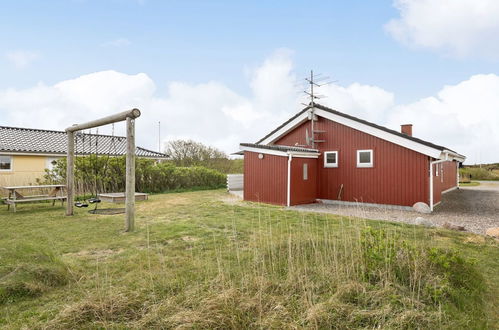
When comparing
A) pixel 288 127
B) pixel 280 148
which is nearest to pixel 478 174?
pixel 288 127

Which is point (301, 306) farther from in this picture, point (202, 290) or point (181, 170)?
point (181, 170)

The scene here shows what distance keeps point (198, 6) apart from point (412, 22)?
761 centimetres

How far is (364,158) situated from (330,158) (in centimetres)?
145

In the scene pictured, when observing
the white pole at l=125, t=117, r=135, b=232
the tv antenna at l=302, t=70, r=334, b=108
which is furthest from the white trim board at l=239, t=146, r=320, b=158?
the white pole at l=125, t=117, r=135, b=232

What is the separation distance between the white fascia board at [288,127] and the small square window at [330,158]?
1931mm

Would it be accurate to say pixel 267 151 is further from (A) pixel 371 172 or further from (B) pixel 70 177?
(B) pixel 70 177

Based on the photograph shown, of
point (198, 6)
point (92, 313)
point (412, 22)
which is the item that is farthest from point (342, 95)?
point (92, 313)

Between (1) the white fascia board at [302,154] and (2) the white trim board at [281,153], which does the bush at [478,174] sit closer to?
(1) the white fascia board at [302,154]

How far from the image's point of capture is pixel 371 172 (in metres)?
11.2

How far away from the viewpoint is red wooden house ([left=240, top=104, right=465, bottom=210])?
404 inches

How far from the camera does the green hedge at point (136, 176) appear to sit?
1347 centimetres

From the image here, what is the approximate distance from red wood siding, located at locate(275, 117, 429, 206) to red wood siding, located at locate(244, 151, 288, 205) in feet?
7.12

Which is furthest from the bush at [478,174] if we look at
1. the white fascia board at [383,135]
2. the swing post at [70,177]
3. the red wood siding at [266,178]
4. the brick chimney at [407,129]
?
the swing post at [70,177]

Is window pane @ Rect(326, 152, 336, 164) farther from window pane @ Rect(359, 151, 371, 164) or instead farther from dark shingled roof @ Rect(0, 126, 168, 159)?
dark shingled roof @ Rect(0, 126, 168, 159)
